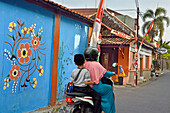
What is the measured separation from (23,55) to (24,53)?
0.08 metres

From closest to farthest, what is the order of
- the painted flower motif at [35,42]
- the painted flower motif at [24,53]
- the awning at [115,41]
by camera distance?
the painted flower motif at [24,53] → the painted flower motif at [35,42] → the awning at [115,41]

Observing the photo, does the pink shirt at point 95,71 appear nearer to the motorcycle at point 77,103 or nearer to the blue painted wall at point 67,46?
the motorcycle at point 77,103

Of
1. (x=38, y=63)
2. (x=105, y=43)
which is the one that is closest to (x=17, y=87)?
(x=38, y=63)

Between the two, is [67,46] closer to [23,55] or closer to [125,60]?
[23,55]

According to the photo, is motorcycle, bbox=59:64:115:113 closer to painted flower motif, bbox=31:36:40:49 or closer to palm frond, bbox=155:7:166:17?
painted flower motif, bbox=31:36:40:49

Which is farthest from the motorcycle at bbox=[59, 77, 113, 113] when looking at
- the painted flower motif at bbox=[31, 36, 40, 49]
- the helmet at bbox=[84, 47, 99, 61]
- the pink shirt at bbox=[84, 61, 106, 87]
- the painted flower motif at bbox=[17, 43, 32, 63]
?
the painted flower motif at bbox=[31, 36, 40, 49]

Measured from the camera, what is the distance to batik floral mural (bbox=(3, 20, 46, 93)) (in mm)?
6121

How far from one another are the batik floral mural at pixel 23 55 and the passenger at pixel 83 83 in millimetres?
2418

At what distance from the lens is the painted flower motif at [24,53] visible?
6.43 meters

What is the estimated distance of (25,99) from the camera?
666 centimetres

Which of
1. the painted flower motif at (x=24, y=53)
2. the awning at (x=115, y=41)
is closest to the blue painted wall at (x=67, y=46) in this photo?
the painted flower motif at (x=24, y=53)

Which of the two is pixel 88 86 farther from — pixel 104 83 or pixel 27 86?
pixel 27 86

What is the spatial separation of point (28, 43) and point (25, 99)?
1.70m

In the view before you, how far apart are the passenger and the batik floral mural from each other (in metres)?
2.42
